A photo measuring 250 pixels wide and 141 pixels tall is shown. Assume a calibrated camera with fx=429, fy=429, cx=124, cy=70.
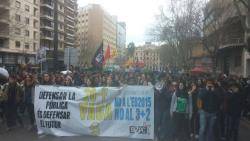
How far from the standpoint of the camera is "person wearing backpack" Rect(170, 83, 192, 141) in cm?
1143

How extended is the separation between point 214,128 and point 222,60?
45195mm

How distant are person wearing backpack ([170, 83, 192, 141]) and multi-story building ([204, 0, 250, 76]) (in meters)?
26.3

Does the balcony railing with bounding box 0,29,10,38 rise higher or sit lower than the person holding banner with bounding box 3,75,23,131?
higher

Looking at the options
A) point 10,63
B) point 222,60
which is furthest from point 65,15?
point 222,60

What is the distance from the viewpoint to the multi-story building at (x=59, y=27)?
83500 mm

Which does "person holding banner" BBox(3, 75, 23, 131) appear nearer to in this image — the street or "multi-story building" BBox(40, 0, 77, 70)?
the street

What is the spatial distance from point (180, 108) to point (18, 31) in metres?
58.4

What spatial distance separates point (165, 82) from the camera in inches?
480

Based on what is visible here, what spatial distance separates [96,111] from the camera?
11508 millimetres

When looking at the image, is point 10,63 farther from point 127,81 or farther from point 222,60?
point 127,81

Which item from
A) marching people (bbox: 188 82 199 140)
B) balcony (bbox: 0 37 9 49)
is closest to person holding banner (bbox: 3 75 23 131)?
marching people (bbox: 188 82 199 140)

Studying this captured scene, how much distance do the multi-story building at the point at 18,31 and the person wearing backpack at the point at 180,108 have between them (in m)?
46.2

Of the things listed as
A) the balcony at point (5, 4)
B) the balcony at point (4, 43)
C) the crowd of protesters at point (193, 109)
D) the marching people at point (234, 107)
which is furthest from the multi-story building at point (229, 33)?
the balcony at point (4, 43)

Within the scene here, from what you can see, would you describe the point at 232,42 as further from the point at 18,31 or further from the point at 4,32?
the point at 18,31
